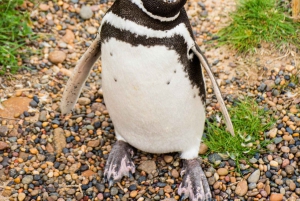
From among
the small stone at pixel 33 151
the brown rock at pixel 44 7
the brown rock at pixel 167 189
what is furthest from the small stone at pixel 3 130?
the brown rock at pixel 44 7

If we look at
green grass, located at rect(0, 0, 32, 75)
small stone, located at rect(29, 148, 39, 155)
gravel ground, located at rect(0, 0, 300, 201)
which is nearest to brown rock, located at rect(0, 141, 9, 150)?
gravel ground, located at rect(0, 0, 300, 201)

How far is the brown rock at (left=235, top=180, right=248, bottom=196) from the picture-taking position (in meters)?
3.06

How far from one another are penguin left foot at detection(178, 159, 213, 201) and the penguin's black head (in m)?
0.99

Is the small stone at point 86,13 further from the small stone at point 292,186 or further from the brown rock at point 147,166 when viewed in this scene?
the small stone at point 292,186

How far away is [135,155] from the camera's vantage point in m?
3.28

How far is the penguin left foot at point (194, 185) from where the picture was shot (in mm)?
3018

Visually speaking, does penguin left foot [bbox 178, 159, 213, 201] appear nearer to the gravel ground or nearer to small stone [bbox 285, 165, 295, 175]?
the gravel ground

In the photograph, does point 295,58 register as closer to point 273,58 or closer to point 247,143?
point 273,58

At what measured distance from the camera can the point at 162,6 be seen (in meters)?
2.45

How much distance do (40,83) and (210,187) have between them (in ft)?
4.46

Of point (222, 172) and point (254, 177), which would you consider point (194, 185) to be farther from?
point (254, 177)

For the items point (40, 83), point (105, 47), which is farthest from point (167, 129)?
point (40, 83)

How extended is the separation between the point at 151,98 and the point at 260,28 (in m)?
1.38

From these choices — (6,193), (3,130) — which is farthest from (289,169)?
(3,130)
